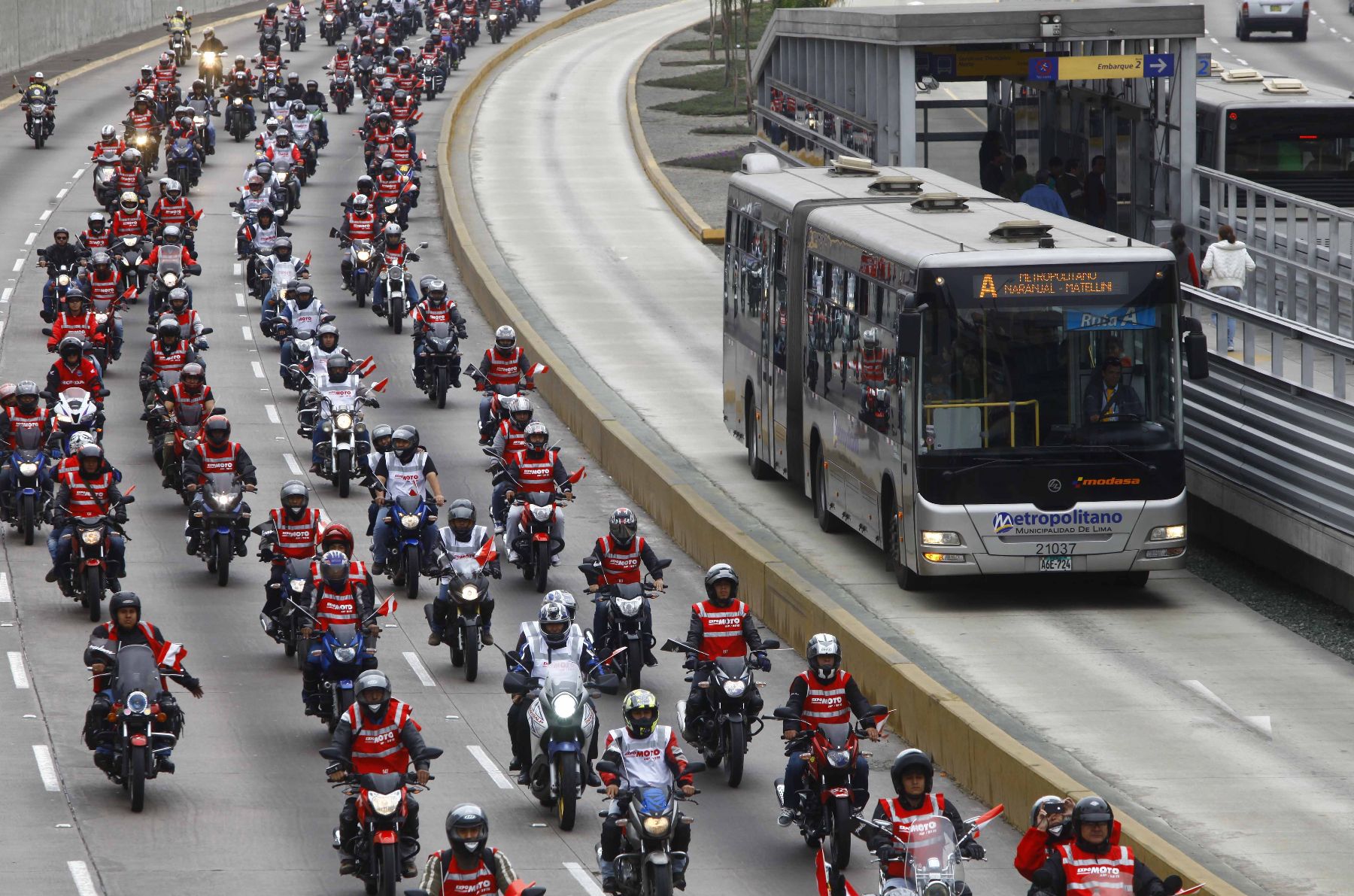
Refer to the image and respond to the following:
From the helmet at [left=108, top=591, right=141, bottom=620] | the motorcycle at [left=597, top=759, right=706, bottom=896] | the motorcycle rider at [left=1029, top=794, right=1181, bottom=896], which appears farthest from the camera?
the helmet at [left=108, top=591, right=141, bottom=620]

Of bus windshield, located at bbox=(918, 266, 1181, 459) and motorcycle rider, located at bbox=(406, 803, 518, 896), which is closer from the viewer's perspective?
motorcycle rider, located at bbox=(406, 803, 518, 896)

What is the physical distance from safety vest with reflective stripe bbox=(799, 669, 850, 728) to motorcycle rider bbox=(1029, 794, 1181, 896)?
3.85 metres

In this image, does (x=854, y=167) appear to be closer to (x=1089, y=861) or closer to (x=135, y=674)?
(x=135, y=674)

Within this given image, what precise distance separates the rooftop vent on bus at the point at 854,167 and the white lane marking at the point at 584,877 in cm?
1354

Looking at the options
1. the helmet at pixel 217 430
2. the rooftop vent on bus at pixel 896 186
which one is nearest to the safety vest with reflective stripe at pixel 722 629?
the helmet at pixel 217 430

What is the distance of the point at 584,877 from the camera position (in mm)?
14789

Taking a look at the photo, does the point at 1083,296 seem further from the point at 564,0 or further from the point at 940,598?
the point at 564,0

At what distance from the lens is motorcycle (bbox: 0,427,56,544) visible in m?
24.8

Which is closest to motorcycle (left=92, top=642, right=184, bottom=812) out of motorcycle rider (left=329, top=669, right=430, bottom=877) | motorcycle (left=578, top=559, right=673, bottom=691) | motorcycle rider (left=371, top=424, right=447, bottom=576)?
motorcycle rider (left=329, top=669, right=430, bottom=877)

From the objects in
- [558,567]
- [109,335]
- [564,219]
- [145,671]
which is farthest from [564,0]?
[145,671]

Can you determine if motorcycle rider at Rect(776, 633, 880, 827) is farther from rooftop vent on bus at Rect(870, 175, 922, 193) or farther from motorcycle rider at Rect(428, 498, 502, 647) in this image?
rooftop vent on bus at Rect(870, 175, 922, 193)

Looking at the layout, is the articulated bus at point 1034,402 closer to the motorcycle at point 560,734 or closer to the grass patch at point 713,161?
the motorcycle at point 560,734

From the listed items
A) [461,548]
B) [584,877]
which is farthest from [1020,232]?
[584,877]

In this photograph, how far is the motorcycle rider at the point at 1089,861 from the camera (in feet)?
37.4
